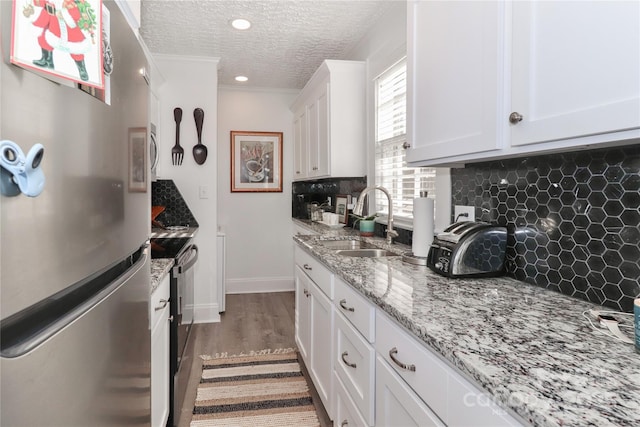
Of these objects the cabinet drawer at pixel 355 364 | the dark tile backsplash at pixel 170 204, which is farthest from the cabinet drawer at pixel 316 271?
the dark tile backsplash at pixel 170 204

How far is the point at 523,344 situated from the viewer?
33.3 inches

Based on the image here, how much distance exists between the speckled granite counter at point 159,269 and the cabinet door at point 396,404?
842 mm

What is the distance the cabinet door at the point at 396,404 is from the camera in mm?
949

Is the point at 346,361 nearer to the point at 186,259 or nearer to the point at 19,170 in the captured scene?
the point at 186,259

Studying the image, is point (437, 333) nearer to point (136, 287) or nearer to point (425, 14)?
point (136, 287)

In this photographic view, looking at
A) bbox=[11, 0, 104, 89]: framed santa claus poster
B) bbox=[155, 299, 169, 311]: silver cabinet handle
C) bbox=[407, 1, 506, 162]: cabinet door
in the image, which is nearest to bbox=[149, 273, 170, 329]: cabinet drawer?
bbox=[155, 299, 169, 311]: silver cabinet handle

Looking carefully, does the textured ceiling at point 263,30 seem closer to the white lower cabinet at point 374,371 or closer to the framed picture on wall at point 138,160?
the white lower cabinet at point 374,371

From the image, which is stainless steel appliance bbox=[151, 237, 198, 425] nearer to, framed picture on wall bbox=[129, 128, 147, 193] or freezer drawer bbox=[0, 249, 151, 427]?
A: freezer drawer bbox=[0, 249, 151, 427]

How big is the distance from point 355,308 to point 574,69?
1005 mm

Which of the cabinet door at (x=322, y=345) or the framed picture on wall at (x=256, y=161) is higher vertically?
the framed picture on wall at (x=256, y=161)

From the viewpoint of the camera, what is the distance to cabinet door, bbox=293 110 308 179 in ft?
13.2

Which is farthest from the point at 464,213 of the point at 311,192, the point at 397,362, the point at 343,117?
the point at 311,192

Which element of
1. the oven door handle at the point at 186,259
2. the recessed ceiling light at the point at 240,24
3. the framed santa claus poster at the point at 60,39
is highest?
the recessed ceiling light at the point at 240,24

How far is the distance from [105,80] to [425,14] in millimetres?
1314
